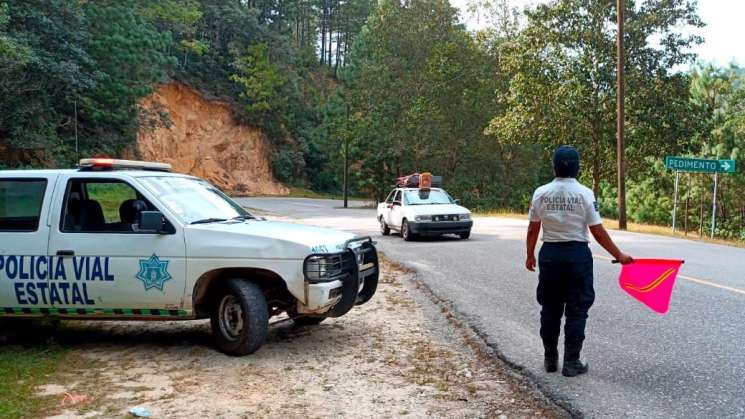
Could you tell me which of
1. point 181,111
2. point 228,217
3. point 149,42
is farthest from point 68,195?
point 181,111

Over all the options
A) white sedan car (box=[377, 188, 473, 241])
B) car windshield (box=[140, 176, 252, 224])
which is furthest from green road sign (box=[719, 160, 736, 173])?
car windshield (box=[140, 176, 252, 224])

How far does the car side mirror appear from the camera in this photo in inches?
229

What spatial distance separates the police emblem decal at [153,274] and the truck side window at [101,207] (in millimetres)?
417

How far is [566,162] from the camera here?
511cm

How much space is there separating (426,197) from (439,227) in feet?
5.18

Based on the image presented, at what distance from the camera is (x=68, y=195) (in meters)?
6.32

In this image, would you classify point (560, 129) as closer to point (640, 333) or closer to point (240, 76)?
point (640, 333)

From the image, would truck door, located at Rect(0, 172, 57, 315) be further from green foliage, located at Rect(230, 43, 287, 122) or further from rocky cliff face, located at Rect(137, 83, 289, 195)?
green foliage, located at Rect(230, 43, 287, 122)

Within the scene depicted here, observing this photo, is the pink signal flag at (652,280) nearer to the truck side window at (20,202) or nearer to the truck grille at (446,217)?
the truck side window at (20,202)

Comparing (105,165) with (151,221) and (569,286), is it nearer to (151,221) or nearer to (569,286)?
(151,221)

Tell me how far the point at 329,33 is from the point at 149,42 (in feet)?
179

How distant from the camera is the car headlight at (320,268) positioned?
5.92 m

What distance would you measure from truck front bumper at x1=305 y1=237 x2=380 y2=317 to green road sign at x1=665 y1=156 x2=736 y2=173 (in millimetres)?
17113

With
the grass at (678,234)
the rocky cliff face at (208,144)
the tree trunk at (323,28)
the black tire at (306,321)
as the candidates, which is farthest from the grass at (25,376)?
the tree trunk at (323,28)
